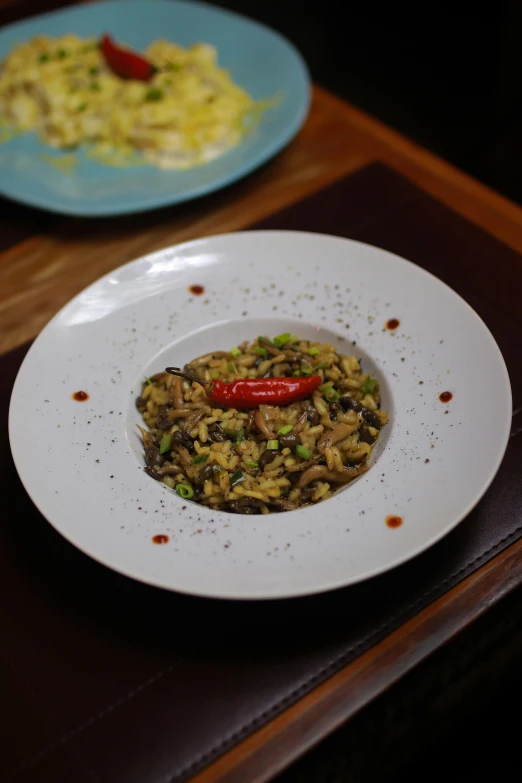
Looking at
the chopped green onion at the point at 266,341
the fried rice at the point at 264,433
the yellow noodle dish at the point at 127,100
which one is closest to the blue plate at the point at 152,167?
the yellow noodle dish at the point at 127,100

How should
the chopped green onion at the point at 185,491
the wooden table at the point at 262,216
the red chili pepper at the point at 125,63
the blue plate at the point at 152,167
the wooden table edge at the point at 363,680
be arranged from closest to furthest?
the wooden table edge at the point at 363,680 < the chopped green onion at the point at 185,491 < the wooden table at the point at 262,216 < the blue plate at the point at 152,167 < the red chili pepper at the point at 125,63

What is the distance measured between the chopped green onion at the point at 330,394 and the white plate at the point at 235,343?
0.40 feet

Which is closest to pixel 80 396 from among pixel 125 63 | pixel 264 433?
pixel 264 433

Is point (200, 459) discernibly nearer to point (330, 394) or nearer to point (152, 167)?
point (330, 394)

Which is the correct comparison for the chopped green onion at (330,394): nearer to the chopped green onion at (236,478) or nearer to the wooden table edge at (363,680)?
the chopped green onion at (236,478)

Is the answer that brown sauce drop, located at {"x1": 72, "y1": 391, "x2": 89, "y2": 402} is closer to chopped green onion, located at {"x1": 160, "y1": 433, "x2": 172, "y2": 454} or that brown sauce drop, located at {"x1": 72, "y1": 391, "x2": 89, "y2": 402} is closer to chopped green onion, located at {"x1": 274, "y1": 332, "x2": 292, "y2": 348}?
chopped green onion, located at {"x1": 160, "y1": 433, "x2": 172, "y2": 454}

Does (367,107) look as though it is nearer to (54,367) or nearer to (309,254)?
(309,254)

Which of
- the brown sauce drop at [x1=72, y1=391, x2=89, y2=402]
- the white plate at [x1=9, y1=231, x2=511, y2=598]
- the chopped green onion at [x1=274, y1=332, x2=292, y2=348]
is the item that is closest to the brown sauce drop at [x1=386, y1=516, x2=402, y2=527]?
the white plate at [x1=9, y1=231, x2=511, y2=598]

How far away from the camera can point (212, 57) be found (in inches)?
132

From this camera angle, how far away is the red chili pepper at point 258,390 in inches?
77.5

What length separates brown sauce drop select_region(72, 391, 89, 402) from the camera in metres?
1.96

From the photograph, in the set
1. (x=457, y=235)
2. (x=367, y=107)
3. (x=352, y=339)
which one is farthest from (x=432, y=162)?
(x=367, y=107)

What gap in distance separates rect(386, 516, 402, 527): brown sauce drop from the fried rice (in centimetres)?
23

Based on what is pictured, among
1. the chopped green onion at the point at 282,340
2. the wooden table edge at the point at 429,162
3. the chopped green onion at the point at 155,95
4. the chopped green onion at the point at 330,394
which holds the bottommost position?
the chopped green onion at the point at 155,95
